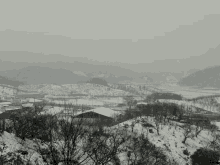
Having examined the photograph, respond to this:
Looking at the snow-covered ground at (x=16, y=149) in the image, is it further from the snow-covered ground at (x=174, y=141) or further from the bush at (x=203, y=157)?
the bush at (x=203, y=157)

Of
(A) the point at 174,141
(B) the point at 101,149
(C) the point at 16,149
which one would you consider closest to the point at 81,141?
(C) the point at 16,149

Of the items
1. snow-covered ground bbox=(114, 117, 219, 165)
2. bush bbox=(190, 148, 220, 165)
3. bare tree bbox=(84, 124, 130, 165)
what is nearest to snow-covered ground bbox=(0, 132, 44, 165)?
bare tree bbox=(84, 124, 130, 165)

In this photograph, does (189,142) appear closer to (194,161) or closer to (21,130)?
(194,161)

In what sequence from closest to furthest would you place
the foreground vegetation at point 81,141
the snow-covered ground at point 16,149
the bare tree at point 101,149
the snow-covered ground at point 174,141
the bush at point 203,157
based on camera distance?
the foreground vegetation at point 81,141 < the bare tree at point 101,149 < the snow-covered ground at point 16,149 < the bush at point 203,157 < the snow-covered ground at point 174,141

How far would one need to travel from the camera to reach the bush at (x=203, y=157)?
4976 cm

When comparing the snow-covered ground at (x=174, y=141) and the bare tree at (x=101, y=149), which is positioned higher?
the bare tree at (x=101, y=149)

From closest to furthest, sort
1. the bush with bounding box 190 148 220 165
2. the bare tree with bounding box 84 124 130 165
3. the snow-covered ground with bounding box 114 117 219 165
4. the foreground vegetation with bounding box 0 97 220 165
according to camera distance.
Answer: the foreground vegetation with bounding box 0 97 220 165 < the bare tree with bounding box 84 124 130 165 < the bush with bounding box 190 148 220 165 < the snow-covered ground with bounding box 114 117 219 165

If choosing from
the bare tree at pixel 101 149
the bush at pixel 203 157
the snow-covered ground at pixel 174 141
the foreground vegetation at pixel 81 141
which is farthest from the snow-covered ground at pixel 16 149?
the bush at pixel 203 157

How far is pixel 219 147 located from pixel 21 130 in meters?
57.9

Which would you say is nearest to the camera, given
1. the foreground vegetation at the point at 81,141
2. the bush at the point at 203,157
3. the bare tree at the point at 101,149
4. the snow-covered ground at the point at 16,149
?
the foreground vegetation at the point at 81,141

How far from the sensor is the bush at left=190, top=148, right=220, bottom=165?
49.8 meters

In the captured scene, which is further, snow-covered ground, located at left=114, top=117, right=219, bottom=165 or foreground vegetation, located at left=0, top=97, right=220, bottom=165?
snow-covered ground, located at left=114, top=117, right=219, bottom=165

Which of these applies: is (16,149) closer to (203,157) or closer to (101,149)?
(101,149)

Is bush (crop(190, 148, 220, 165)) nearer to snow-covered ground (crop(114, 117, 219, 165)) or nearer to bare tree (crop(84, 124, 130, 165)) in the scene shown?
snow-covered ground (crop(114, 117, 219, 165))
